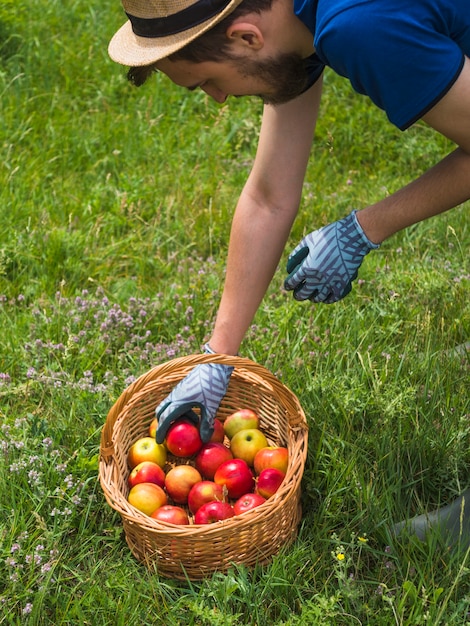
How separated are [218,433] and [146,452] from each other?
0.90 ft

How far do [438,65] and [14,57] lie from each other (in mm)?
3792

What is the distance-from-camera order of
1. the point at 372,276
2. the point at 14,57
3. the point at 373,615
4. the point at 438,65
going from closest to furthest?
1. the point at 438,65
2. the point at 373,615
3. the point at 372,276
4. the point at 14,57

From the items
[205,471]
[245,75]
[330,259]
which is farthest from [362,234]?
[205,471]

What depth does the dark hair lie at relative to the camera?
2209 millimetres

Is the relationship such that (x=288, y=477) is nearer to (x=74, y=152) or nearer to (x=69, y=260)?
(x=69, y=260)

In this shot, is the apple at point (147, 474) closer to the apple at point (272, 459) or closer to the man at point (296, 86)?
the man at point (296, 86)

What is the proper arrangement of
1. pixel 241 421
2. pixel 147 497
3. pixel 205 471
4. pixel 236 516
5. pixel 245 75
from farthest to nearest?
pixel 241 421 → pixel 205 471 → pixel 147 497 → pixel 236 516 → pixel 245 75

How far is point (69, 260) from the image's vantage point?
3.95m

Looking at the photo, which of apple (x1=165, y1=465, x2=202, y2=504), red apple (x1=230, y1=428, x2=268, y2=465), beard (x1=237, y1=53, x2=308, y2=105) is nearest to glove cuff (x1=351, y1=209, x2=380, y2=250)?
beard (x1=237, y1=53, x2=308, y2=105)

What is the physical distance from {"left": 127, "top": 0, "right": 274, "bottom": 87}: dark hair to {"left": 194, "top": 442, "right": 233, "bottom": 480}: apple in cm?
130

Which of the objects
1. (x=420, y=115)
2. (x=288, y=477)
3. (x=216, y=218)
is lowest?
(x=216, y=218)

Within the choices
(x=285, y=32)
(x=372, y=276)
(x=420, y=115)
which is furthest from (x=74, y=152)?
(x=420, y=115)

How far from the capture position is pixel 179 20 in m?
2.25

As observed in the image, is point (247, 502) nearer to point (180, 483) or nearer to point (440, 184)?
point (180, 483)
